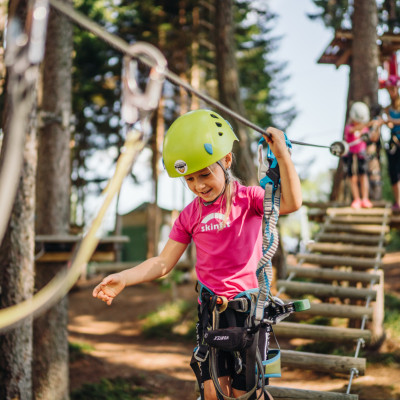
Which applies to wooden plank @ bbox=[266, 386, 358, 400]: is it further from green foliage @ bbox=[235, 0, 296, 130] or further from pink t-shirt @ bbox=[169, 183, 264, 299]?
green foliage @ bbox=[235, 0, 296, 130]

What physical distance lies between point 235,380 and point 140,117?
5.30 feet

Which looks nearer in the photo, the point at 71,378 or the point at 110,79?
the point at 71,378

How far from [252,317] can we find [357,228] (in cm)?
574

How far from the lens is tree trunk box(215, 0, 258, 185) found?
10383 millimetres

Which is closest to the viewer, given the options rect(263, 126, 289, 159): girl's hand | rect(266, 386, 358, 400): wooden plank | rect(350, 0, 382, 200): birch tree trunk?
rect(263, 126, 289, 159): girl's hand

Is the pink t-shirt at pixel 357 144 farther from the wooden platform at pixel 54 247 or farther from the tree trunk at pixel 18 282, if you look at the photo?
the tree trunk at pixel 18 282

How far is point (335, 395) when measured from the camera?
3.59m

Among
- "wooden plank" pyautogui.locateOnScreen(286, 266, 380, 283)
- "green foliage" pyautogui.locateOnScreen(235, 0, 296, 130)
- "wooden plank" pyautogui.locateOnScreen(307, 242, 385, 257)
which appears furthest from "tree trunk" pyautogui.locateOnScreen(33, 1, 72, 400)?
"green foliage" pyautogui.locateOnScreen(235, 0, 296, 130)

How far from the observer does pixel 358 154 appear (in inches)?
328

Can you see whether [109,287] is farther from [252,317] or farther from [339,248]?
[339,248]

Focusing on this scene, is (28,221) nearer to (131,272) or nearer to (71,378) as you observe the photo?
(131,272)

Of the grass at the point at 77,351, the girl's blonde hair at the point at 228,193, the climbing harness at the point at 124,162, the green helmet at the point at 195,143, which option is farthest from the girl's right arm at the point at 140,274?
the grass at the point at 77,351

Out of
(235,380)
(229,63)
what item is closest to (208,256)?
(235,380)

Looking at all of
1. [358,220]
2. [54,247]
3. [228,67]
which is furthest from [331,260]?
[228,67]
